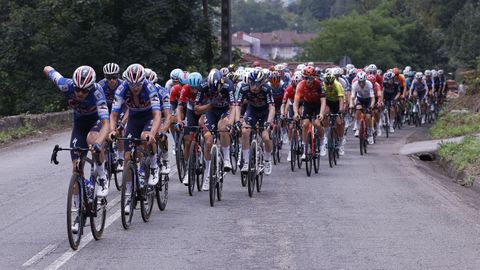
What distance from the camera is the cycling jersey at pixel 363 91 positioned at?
24766 millimetres

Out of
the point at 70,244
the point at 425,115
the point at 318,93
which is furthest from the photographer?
the point at 425,115

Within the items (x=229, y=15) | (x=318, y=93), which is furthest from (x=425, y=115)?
(x=318, y=93)

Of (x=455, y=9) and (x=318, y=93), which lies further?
(x=455, y=9)

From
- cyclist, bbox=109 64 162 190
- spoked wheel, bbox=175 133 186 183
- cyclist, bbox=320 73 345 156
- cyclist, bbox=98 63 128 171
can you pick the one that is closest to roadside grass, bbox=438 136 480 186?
cyclist, bbox=320 73 345 156

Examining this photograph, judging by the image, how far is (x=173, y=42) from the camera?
48469mm

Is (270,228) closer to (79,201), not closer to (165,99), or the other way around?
(79,201)

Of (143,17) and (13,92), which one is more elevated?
(143,17)

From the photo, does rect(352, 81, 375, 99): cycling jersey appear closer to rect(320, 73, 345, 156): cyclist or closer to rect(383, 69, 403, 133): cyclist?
rect(320, 73, 345, 156): cyclist

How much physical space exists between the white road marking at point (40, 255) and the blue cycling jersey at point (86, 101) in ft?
5.10

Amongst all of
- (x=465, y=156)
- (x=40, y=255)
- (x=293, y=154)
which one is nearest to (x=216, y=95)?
(x=293, y=154)

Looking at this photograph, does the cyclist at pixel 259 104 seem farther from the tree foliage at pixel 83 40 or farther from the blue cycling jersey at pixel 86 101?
the tree foliage at pixel 83 40

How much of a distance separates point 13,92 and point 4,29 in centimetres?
326

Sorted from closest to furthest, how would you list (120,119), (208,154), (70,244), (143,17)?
(70,244)
(208,154)
(120,119)
(143,17)

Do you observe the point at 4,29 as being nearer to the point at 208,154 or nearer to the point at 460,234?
the point at 208,154
